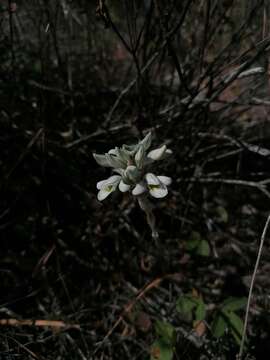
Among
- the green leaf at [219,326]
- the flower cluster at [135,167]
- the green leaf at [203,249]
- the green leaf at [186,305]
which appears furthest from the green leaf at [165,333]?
the flower cluster at [135,167]

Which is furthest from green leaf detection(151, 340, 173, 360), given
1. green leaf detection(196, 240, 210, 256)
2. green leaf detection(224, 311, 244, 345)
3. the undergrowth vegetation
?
green leaf detection(196, 240, 210, 256)

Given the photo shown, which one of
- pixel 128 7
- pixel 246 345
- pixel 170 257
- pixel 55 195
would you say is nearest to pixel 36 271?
pixel 55 195

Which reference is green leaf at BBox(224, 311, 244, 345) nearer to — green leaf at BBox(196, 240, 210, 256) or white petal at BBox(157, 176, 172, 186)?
green leaf at BBox(196, 240, 210, 256)

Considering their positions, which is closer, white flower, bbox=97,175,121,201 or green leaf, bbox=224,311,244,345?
white flower, bbox=97,175,121,201

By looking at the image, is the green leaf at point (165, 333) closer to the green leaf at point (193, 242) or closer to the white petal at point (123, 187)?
the green leaf at point (193, 242)

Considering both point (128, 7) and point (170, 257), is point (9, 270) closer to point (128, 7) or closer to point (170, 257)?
point (170, 257)
